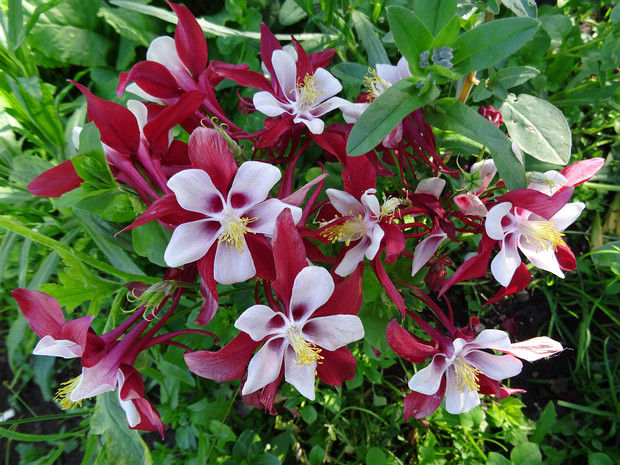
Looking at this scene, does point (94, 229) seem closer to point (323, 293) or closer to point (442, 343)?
point (323, 293)

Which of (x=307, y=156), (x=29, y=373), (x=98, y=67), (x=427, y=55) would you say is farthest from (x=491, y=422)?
(x=98, y=67)

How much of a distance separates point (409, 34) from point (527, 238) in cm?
45

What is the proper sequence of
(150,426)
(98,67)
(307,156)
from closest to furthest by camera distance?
(150,426)
(307,156)
(98,67)

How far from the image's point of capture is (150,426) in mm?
878

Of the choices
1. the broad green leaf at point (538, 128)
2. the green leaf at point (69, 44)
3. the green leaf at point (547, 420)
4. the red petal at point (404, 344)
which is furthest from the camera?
the green leaf at point (69, 44)

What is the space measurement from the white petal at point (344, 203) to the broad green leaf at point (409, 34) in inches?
10.5

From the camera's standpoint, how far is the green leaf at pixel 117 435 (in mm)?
1025

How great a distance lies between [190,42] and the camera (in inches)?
33.8

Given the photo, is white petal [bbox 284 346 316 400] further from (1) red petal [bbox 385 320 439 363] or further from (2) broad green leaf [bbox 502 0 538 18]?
(2) broad green leaf [bbox 502 0 538 18]

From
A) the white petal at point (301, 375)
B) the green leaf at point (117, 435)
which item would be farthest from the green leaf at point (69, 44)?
the white petal at point (301, 375)

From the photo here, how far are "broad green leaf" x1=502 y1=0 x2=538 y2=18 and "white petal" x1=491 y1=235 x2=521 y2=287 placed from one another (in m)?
0.51

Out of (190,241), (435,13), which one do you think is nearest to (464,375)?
(190,241)

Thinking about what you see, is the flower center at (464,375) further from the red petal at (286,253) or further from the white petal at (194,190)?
the white petal at (194,190)

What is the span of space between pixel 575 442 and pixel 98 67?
251 centimetres
